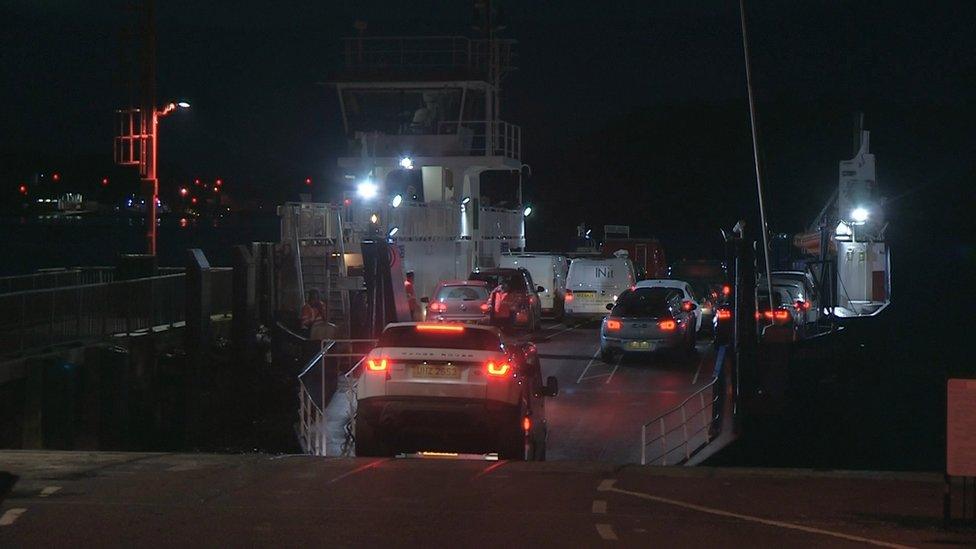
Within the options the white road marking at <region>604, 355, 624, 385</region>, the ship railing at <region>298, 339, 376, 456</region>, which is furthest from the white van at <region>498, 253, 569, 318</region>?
the ship railing at <region>298, 339, 376, 456</region>

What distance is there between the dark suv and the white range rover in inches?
600

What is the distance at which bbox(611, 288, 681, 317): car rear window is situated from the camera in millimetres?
24766

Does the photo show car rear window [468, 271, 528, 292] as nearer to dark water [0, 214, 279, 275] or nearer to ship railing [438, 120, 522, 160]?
A: ship railing [438, 120, 522, 160]

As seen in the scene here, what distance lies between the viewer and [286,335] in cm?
2500

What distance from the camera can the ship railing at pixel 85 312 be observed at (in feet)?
62.2

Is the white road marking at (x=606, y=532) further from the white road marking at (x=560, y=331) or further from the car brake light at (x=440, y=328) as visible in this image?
the white road marking at (x=560, y=331)

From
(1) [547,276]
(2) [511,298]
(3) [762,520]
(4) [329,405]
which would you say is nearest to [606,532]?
(3) [762,520]

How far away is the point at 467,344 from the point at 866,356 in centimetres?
1298

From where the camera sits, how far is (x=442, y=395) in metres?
12.6

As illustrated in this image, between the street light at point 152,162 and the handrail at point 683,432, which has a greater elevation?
the street light at point 152,162

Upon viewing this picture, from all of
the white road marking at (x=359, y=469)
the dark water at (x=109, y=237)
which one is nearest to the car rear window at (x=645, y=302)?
the white road marking at (x=359, y=469)

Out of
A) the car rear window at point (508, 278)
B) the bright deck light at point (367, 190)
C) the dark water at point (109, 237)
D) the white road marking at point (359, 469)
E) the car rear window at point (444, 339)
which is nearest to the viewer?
the white road marking at point (359, 469)

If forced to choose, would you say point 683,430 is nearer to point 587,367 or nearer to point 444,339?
point 587,367

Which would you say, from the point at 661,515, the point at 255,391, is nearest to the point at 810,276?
the point at 255,391
